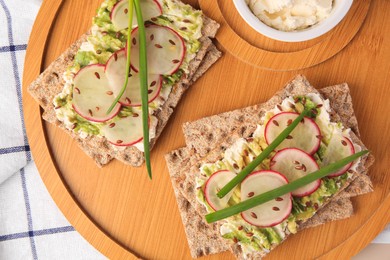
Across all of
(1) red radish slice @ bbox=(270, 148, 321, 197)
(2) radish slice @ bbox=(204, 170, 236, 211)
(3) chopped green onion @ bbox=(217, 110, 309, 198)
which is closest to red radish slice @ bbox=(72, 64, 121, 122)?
(2) radish slice @ bbox=(204, 170, 236, 211)

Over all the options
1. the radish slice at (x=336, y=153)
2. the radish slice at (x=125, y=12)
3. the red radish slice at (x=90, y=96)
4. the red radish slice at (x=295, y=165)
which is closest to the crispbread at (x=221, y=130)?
the radish slice at (x=336, y=153)

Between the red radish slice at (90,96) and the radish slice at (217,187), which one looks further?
the red radish slice at (90,96)

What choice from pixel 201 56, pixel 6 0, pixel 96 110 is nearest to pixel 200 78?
pixel 201 56

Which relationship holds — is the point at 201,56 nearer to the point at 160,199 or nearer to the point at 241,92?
the point at 241,92

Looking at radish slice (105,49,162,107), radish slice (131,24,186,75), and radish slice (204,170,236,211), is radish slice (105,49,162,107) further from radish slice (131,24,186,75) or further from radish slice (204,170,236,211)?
radish slice (204,170,236,211)

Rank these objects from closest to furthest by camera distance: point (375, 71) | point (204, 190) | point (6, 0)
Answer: point (204, 190), point (375, 71), point (6, 0)

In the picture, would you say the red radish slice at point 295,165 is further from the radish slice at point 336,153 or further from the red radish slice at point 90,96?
the red radish slice at point 90,96
